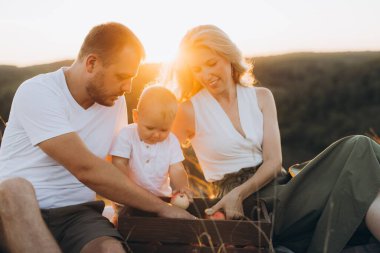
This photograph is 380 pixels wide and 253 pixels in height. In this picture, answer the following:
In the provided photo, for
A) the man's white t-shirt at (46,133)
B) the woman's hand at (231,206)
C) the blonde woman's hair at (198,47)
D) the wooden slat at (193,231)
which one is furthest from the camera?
the blonde woman's hair at (198,47)

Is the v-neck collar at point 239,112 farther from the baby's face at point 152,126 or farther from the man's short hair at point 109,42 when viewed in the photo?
the man's short hair at point 109,42

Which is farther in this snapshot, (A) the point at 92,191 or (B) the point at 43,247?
(A) the point at 92,191

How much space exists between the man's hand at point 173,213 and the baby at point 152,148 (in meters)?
0.35

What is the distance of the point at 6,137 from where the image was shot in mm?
3090

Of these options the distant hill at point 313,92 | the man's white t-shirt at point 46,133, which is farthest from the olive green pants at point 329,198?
the distant hill at point 313,92

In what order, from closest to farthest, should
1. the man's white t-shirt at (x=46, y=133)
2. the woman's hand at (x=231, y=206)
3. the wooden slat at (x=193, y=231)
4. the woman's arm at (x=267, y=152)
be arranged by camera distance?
1. the wooden slat at (x=193, y=231)
2. the man's white t-shirt at (x=46, y=133)
3. the woman's hand at (x=231, y=206)
4. the woman's arm at (x=267, y=152)

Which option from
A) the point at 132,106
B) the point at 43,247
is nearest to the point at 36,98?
the point at 43,247

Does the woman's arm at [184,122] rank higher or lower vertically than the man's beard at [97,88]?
lower

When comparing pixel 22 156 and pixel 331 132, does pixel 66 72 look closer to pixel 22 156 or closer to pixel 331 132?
pixel 22 156

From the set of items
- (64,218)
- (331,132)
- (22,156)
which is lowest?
(331,132)

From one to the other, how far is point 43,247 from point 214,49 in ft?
5.93

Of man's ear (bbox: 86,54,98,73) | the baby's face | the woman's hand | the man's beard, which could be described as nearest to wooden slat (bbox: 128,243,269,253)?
the woman's hand

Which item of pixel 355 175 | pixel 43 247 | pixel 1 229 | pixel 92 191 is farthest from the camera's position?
pixel 92 191

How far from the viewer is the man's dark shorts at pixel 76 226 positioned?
2.70 meters
